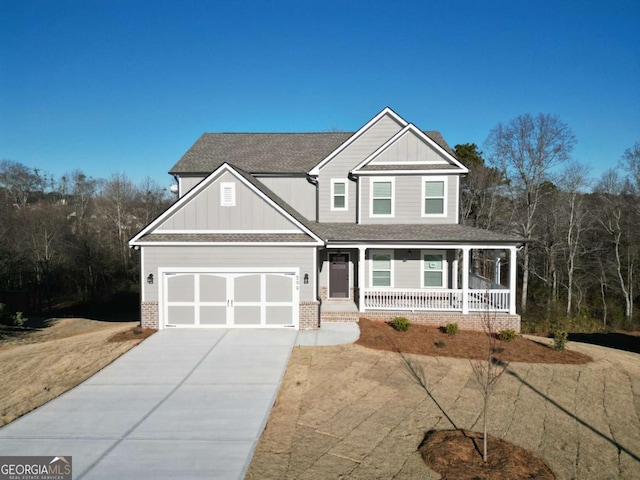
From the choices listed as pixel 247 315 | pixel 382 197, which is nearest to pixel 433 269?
pixel 382 197

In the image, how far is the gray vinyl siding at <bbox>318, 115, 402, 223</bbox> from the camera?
19.0 metres

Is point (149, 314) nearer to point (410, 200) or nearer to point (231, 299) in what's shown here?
point (231, 299)

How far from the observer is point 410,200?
1800 centimetres

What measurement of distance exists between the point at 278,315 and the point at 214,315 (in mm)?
2327

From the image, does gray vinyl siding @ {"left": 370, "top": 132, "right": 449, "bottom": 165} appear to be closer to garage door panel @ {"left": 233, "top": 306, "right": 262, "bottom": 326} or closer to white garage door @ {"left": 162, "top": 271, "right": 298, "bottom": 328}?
white garage door @ {"left": 162, "top": 271, "right": 298, "bottom": 328}

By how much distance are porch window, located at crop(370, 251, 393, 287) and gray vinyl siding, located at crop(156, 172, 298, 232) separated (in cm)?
490

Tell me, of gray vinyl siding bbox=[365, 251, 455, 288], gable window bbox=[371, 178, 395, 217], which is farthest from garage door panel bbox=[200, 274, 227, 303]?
gable window bbox=[371, 178, 395, 217]

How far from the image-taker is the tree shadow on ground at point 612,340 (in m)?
19.2

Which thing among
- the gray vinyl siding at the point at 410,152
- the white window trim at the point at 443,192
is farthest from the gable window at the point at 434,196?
the gray vinyl siding at the point at 410,152

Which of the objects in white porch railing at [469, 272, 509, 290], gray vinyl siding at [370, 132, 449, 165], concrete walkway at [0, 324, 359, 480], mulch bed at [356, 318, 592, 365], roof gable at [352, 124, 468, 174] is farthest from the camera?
gray vinyl siding at [370, 132, 449, 165]

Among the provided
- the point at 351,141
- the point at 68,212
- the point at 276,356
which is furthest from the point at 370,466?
the point at 68,212

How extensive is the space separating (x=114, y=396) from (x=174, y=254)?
608 cm

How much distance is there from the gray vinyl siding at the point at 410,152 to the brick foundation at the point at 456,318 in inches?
258

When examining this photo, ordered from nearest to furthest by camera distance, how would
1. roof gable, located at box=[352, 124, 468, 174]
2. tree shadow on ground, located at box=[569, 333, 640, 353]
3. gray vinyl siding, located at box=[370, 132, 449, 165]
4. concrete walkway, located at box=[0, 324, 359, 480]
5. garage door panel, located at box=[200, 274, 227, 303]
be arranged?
1. concrete walkway, located at box=[0, 324, 359, 480]
2. garage door panel, located at box=[200, 274, 227, 303]
3. roof gable, located at box=[352, 124, 468, 174]
4. gray vinyl siding, located at box=[370, 132, 449, 165]
5. tree shadow on ground, located at box=[569, 333, 640, 353]
